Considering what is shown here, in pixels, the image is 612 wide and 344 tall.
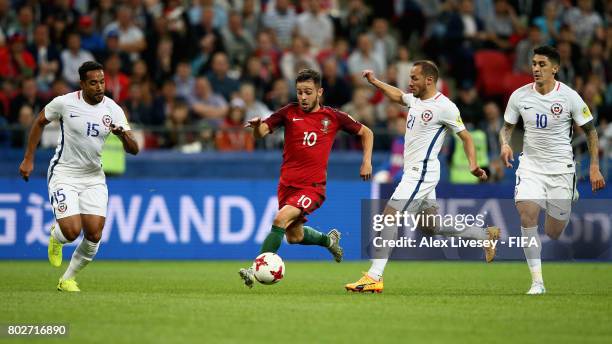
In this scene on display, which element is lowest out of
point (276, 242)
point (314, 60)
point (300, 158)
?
point (276, 242)

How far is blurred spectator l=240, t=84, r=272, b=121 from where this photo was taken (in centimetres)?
2198

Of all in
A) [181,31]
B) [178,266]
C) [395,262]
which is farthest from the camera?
[181,31]

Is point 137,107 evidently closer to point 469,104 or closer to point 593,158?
point 469,104

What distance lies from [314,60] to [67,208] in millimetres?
11675

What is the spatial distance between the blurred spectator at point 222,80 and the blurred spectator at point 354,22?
3427mm

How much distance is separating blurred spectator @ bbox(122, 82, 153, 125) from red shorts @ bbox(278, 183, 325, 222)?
361 inches

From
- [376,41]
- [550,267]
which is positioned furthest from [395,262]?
[376,41]

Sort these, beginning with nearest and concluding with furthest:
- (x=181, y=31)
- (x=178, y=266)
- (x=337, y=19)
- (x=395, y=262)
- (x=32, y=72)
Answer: (x=178, y=266), (x=395, y=262), (x=32, y=72), (x=181, y=31), (x=337, y=19)

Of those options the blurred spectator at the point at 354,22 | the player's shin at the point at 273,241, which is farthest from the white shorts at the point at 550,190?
the blurred spectator at the point at 354,22

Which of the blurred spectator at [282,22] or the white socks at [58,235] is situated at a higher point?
the blurred spectator at [282,22]

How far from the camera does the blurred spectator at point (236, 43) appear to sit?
24.3 metres

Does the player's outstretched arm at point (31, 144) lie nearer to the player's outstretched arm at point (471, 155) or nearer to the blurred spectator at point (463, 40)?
the player's outstretched arm at point (471, 155)

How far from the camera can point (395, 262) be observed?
20562mm

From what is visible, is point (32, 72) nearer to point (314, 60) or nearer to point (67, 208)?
point (314, 60)
